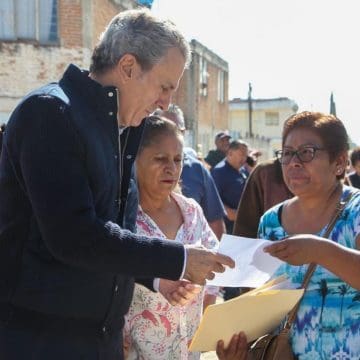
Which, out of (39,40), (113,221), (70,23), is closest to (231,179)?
(113,221)

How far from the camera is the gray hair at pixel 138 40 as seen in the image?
236 centimetres

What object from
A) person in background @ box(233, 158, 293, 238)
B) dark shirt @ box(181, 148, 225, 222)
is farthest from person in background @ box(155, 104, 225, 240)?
person in background @ box(233, 158, 293, 238)

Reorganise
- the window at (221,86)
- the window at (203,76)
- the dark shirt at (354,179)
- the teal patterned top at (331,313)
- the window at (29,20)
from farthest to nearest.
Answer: the window at (221,86), the window at (203,76), the window at (29,20), the dark shirt at (354,179), the teal patterned top at (331,313)

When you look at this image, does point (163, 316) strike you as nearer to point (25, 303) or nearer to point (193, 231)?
point (193, 231)

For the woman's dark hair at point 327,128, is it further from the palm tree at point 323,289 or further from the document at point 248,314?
the document at point 248,314

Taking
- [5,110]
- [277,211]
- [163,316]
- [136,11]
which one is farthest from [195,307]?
[5,110]

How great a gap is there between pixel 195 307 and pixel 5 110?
42.2 ft

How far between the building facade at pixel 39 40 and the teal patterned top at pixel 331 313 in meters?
13.7

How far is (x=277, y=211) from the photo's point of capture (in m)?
2.95

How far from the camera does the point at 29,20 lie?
15.8 metres

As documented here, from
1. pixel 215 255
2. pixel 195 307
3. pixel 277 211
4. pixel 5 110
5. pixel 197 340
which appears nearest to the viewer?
pixel 215 255

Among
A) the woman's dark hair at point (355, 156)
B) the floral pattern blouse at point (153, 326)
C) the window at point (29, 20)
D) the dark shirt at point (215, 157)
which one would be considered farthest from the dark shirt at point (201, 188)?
the window at point (29, 20)

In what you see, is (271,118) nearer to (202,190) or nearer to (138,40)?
(202,190)

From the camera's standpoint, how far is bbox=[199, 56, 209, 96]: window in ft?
89.1
